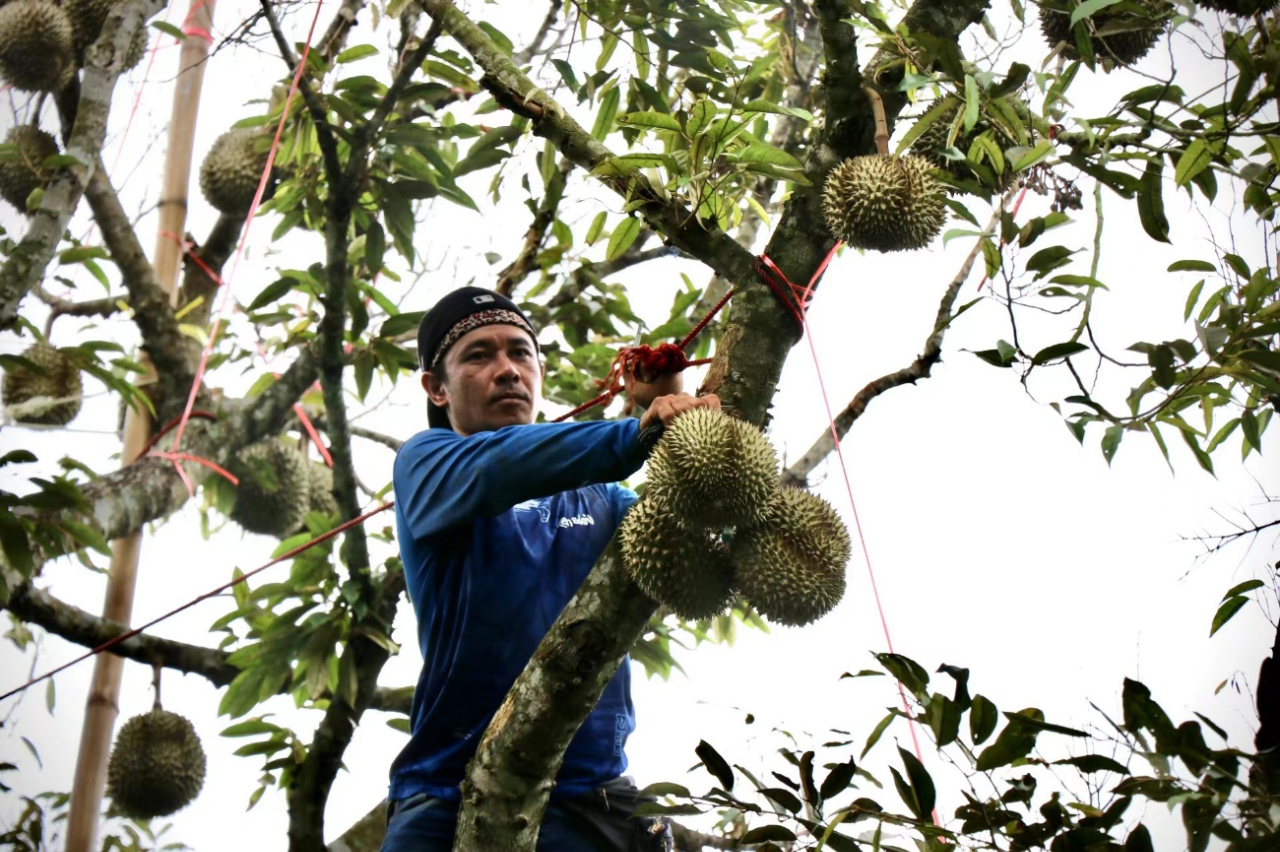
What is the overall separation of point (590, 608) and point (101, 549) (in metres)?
0.88

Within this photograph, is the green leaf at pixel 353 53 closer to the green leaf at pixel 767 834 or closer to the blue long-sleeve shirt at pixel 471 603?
the blue long-sleeve shirt at pixel 471 603

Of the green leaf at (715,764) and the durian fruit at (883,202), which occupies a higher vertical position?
the durian fruit at (883,202)

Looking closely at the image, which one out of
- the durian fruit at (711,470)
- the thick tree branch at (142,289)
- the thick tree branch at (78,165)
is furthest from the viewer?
the thick tree branch at (142,289)

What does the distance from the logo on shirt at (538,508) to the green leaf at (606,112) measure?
0.70 m

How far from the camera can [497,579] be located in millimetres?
1371

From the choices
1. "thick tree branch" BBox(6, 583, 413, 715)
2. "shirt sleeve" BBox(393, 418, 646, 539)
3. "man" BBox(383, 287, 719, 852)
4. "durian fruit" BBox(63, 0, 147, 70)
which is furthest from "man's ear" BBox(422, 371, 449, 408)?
"durian fruit" BBox(63, 0, 147, 70)

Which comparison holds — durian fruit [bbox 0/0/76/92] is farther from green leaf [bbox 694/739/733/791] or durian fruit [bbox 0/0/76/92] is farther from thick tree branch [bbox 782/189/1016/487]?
green leaf [bbox 694/739/733/791]

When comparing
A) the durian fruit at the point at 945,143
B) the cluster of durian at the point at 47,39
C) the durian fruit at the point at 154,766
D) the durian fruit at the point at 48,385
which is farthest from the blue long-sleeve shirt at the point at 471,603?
the cluster of durian at the point at 47,39

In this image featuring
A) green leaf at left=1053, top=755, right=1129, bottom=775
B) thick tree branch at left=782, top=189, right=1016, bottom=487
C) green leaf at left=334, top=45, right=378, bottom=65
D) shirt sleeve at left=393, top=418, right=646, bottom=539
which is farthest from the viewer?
green leaf at left=334, top=45, right=378, bottom=65

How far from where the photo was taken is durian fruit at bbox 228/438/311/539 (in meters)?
2.37

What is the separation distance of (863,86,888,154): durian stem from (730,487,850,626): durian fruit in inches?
14.1

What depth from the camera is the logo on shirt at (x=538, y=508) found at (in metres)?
1.48

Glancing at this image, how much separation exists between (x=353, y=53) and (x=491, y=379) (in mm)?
857

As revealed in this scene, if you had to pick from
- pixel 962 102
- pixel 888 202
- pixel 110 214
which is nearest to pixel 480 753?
pixel 888 202
